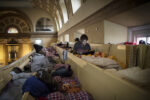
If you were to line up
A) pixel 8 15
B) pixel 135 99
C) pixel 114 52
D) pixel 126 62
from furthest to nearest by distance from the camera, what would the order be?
pixel 8 15 → pixel 114 52 → pixel 126 62 → pixel 135 99

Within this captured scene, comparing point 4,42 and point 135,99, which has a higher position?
point 4,42

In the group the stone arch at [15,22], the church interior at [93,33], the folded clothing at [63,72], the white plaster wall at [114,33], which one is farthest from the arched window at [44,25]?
the folded clothing at [63,72]

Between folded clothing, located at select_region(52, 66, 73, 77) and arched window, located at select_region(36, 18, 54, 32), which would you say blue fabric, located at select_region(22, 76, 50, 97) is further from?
arched window, located at select_region(36, 18, 54, 32)

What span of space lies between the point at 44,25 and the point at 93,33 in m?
12.6

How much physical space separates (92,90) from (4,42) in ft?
59.9

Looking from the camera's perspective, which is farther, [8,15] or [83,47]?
[8,15]

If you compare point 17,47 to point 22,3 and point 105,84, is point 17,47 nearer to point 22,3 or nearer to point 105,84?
point 22,3

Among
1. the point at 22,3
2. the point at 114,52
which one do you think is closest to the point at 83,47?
the point at 114,52

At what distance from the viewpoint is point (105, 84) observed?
1.20 m

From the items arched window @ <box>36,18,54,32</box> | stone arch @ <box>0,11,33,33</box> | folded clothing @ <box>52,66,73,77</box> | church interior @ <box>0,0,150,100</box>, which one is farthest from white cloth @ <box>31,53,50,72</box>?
arched window @ <box>36,18,54,32</box>

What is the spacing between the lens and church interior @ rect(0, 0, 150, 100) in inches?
55.0

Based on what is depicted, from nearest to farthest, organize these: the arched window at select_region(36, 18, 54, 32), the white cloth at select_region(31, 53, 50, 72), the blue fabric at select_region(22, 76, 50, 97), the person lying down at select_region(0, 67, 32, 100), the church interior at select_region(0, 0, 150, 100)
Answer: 1. the church interior at select_region(0, 0, 150, 100)
2. the blue fabric at select_region(22, 76, 50, 97)
3. the person lying down at select_region(0, 67, 32, 100)
4. the white cloth at select_region(31, 53, 50, 72)
5. the arched window at select_region(36, 18, 54, 32)

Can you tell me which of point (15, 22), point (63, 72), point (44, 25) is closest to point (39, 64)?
point (63, 72)

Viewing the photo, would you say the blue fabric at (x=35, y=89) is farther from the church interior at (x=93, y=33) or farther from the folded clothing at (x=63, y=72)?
the folded clothing at (x=63, y=72)
